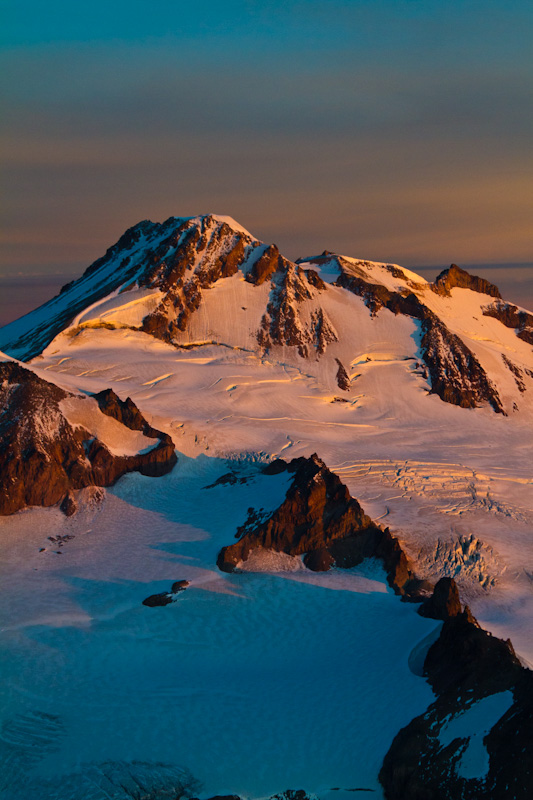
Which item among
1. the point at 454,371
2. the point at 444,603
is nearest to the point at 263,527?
the point at 444,603

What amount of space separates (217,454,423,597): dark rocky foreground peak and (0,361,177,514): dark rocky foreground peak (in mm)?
19604

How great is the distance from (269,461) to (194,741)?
48.2 m

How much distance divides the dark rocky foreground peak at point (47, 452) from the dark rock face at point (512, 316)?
96.9 m

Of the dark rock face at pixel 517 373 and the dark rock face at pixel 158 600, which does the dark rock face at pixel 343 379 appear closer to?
the dark rock face at pixel 517 373

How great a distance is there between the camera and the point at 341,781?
38.6m

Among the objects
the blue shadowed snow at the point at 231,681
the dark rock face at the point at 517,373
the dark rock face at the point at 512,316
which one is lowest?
the blue shadowed snow at the point at 231,681

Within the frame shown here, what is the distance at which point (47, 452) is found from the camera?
78.3 m

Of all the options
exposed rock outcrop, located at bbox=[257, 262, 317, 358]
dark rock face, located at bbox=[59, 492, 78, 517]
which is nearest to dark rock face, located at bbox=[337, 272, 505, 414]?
exposed rock outcrop, located at bbox=[257, 262, 317, 358]

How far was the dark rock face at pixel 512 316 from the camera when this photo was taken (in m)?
157

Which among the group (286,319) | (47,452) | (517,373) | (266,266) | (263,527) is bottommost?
(263,527)

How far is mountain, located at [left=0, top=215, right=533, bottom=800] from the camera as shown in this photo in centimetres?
4119

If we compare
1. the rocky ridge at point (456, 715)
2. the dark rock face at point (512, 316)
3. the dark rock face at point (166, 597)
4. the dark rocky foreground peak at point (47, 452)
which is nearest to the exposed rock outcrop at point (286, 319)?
the dark rocky foreground peak at point (47, 452)

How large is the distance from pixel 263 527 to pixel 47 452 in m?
26.7

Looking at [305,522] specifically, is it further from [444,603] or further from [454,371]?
[454,371]
